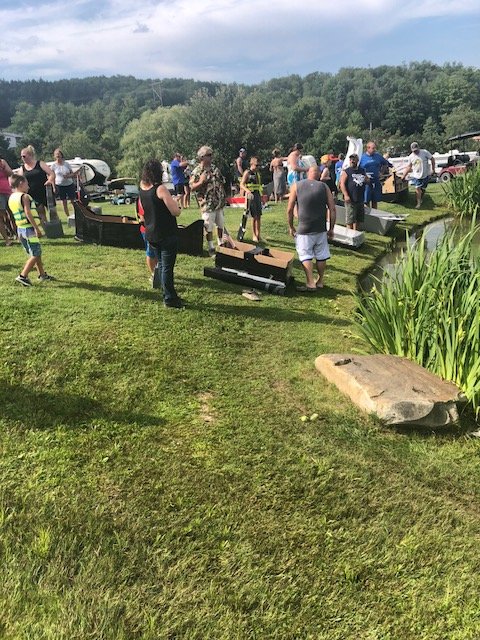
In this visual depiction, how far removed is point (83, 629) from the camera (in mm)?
2064

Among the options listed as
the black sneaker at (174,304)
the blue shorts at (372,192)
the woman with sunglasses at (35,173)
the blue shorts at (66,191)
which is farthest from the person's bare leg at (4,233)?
the blue shorts at (372,192)

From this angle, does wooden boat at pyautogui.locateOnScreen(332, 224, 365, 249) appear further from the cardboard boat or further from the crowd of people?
the cardboard boat

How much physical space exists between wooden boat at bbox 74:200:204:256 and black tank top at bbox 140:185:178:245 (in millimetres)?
2610

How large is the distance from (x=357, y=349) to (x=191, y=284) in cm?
255

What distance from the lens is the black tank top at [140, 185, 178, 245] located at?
519 centimetres

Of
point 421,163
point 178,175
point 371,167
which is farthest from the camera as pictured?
point 178,175

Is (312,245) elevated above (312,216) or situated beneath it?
situated beneath

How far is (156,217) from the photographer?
518 centimetres

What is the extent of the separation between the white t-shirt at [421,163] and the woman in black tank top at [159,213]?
11.0m

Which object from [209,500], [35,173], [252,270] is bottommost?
[209,500]

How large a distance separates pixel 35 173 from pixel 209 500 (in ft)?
24.8

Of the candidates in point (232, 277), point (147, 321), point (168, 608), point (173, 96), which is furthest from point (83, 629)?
point (173, 96)

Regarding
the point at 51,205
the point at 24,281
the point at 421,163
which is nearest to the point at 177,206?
the point at 24,281

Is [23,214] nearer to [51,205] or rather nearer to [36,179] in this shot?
[36,179]
